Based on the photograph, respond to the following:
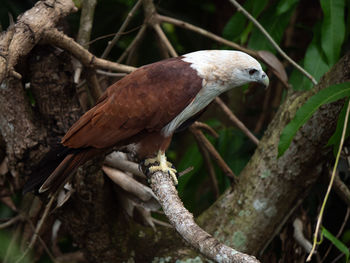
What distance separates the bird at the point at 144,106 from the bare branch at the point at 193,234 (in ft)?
1.55

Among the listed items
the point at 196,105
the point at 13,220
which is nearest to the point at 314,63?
the point at 196,105

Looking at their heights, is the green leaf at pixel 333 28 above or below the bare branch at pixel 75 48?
below

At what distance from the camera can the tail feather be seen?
91.5 inches

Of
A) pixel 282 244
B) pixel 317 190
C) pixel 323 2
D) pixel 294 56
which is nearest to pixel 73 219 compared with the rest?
pixel 282 244

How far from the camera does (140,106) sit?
2410 mm

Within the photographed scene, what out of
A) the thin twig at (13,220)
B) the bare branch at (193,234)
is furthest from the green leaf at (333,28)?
the thin twig at (13,220)

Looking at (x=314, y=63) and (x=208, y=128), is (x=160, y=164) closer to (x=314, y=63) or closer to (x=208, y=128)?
(x=208, y=128)

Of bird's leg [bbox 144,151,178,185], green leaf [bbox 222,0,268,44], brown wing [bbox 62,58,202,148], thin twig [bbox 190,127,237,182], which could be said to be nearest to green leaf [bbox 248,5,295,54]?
green leaf [bbox 222,0,268,44]

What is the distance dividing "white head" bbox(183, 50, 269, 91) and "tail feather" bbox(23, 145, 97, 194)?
2.33 ft

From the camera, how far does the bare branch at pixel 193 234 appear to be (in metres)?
1.40

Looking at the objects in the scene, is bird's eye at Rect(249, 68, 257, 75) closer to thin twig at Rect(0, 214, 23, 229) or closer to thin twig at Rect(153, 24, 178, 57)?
thin twig at Rect(153, 24, 178, 57)

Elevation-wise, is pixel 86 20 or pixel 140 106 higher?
pixel 86 20

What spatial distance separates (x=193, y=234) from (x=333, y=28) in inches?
69.4

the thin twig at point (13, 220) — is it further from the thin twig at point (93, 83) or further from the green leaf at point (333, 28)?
the green leaf at point (333, 28)
